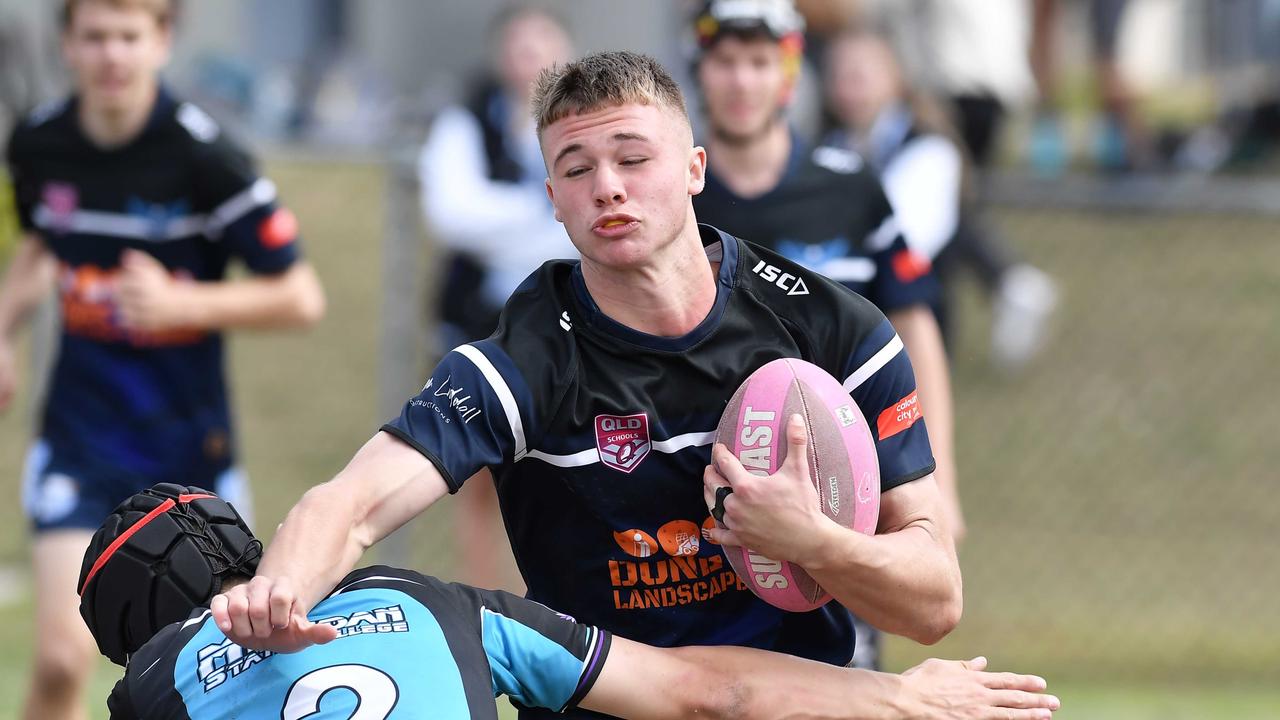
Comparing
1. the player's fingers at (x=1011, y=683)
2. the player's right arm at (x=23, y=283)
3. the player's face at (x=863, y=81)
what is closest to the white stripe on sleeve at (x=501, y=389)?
the player's fingers at (x=1011, y=683)

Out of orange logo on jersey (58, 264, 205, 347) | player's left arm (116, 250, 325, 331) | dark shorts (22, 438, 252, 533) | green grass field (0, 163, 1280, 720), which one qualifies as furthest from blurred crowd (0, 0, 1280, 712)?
dark shorts (22, 438, 252, 533)

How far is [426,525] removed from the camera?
30.4ft

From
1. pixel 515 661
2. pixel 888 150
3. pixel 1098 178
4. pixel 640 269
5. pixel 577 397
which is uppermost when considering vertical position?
pixel 1098 178

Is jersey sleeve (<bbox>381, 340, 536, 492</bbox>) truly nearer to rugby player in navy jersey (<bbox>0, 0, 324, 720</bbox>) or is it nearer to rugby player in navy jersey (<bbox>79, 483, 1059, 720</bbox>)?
rugby player in navy jersey (<bbox>79, 483, 1059, 720</bbox>)

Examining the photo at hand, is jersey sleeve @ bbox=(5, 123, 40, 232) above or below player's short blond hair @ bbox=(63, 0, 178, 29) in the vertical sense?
below

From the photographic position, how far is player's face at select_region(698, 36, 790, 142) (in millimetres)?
5297

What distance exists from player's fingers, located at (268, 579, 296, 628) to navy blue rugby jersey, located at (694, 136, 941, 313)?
8.09ft

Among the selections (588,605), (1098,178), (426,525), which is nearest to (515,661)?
(588,605)

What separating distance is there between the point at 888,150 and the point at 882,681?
4515 mm

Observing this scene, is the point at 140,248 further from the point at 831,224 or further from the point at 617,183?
the point at 617,183

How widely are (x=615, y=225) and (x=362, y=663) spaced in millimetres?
1027

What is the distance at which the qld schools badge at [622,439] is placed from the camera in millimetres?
3633

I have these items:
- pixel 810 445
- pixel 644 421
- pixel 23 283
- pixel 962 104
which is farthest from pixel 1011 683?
pixel 962 104

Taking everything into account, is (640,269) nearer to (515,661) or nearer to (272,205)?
(515,661)
